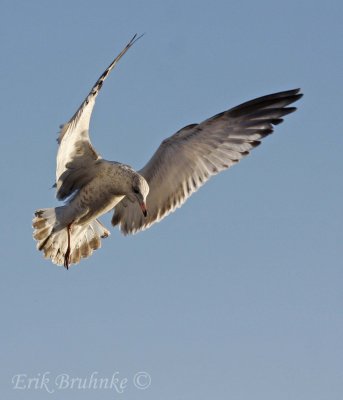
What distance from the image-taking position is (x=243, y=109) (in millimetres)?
11320

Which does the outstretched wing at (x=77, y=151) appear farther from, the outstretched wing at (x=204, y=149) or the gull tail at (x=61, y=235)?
the outstretched wing at (x=204, y=149)

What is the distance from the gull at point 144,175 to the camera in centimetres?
1096

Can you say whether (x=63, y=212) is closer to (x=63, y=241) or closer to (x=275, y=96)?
(x=63, y=241)

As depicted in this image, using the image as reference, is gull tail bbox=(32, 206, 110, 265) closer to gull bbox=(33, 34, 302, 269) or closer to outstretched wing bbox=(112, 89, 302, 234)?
gull bbox=(33, 34, 302, 269)

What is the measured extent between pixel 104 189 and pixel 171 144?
85 cm

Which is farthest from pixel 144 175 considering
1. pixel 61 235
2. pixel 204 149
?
pixel 61 235

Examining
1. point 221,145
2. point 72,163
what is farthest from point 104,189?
point 221,145

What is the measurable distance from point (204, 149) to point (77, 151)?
134 centimetres

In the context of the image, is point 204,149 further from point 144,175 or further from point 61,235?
point 61,235

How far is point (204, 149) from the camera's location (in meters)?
11.3

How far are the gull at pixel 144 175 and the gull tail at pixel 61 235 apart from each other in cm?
1

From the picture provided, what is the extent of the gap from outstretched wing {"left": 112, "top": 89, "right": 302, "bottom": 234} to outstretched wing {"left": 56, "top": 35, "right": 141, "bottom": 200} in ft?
2.18

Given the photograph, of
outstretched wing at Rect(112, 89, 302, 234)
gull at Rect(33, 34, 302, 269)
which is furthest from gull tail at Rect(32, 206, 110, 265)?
outstretched wing at Rect(112, 89, 302, 234)

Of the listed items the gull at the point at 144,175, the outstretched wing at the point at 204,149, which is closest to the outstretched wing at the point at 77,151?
the gull at the point at 144,175
